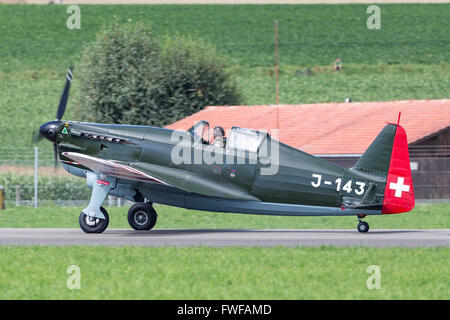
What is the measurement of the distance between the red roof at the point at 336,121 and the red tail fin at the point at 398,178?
519 inches

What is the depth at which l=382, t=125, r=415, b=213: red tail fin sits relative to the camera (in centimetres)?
1706

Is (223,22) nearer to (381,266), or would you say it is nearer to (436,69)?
(436,69)

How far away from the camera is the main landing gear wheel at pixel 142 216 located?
18.6 metres

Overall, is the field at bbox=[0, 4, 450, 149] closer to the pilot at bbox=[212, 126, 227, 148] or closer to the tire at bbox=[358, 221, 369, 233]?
the pilot at bbox=[212, 126, 227, 148]

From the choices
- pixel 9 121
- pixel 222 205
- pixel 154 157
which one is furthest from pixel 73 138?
pixel 9 121

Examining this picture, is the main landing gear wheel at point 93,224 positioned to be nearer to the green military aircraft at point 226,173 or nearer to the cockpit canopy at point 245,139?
the green military aircraft at point 226,173

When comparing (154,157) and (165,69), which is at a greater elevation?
(165,69)

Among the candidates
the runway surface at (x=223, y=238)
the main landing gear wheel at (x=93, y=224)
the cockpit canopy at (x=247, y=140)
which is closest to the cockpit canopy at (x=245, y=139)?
the cockpit canopy at (x=247, y=140)

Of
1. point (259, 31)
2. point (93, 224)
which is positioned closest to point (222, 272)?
point (93, 224)

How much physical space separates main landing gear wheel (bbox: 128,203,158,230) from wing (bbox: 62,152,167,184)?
1.15 meters

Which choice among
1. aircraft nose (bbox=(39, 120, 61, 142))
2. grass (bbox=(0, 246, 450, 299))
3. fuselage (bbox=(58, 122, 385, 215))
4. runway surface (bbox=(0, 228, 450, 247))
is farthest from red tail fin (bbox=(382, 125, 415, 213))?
aircraft nose (bbox=(39, 120, 61, 142))

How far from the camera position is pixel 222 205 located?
17.9m
